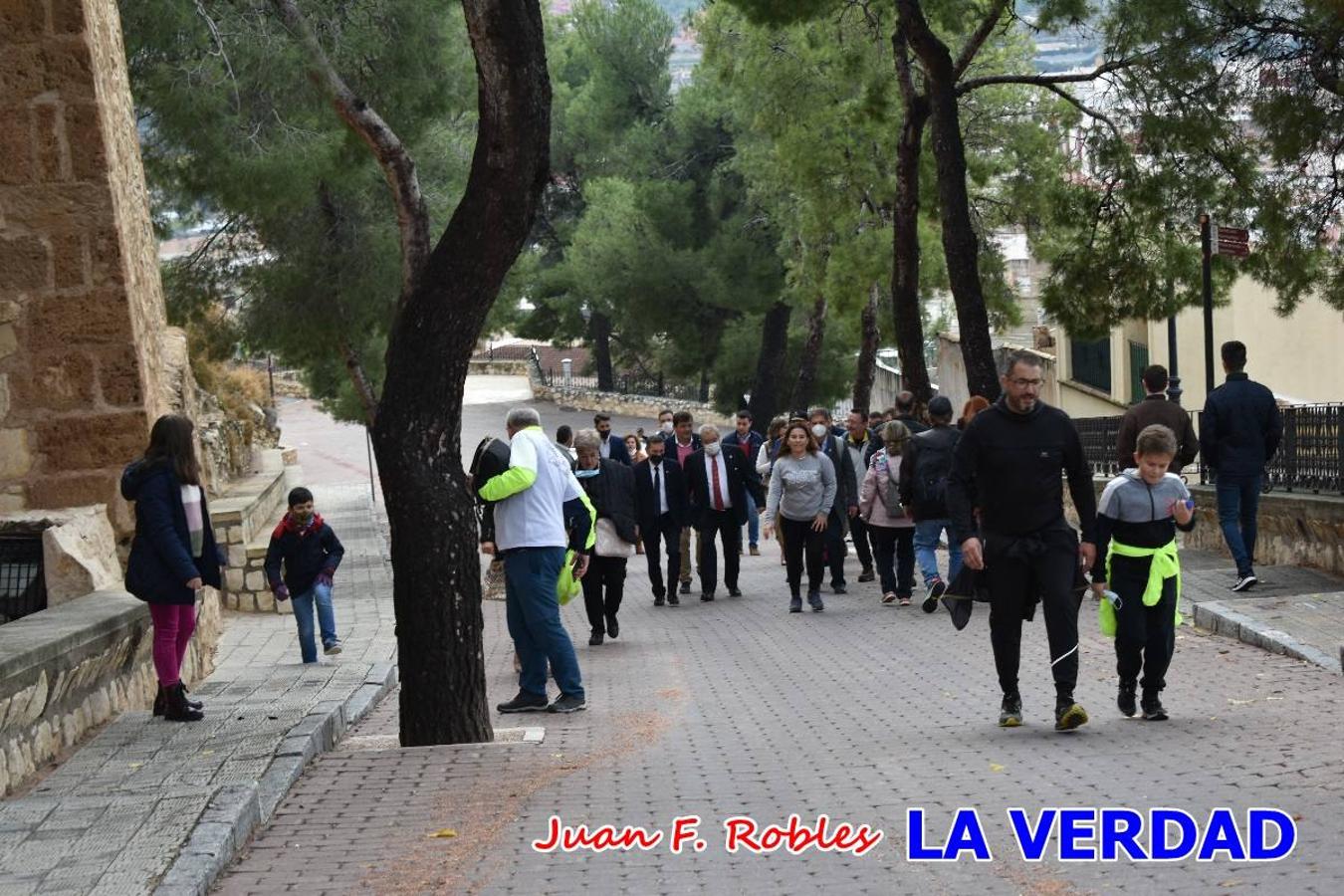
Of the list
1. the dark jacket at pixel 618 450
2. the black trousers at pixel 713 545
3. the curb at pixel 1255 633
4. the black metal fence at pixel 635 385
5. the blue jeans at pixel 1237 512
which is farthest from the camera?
the black metal fence at pixel 635 385

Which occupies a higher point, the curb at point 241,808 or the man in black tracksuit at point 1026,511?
the man in black tracksuit at point 1026,511

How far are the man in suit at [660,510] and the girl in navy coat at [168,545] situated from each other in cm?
862

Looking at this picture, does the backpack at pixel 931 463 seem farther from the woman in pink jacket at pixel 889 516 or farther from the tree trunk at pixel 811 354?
the tree trunk at pixel 811 354

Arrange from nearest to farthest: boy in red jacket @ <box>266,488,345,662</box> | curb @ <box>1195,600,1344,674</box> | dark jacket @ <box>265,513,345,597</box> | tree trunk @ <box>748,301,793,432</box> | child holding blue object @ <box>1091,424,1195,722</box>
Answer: child holding blue object @ <box>1091,424,1195,722</box>
curb @ <box>1195,600,1344,674</box>
boy in red jacket @ <box>266,488,345,662</box>
dark jacket @ <box>265,513,345,597</box>
tree trunk @ <box>748,301,793,432</box>

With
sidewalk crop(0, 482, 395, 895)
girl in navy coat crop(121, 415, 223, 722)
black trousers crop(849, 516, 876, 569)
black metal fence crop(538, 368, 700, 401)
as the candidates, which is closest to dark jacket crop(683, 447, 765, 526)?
black trousers crop(849, 516, 876, 569)

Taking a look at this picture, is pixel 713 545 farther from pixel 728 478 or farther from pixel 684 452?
pixel 684 452

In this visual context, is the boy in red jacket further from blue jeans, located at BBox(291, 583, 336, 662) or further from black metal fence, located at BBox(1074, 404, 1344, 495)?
black metal fence, located at BBox(1074, 404, 1344, 495)

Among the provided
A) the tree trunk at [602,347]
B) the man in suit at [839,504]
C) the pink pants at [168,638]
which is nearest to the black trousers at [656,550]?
the man in suit at [839,504]

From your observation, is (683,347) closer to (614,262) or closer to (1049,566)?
(614,262)

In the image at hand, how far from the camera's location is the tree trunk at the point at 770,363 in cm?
4531

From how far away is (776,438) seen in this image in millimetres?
21031

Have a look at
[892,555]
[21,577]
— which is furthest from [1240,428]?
[21,577]

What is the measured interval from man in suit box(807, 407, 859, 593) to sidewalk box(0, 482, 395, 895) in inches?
207

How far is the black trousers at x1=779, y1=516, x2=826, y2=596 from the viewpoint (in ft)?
56.2
